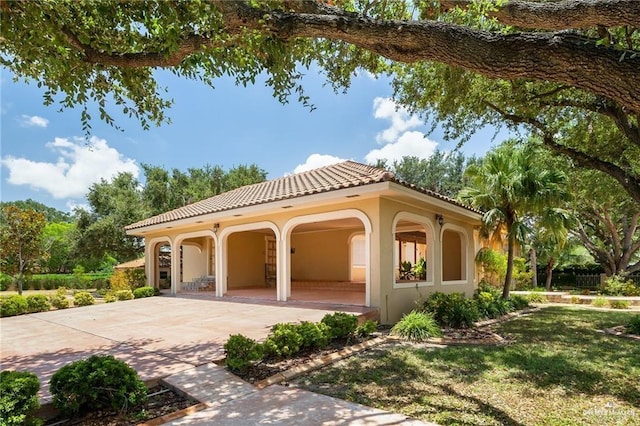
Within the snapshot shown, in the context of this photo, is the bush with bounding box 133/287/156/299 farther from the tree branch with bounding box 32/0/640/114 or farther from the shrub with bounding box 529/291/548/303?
the shrub with bounding box 529/291/548/303

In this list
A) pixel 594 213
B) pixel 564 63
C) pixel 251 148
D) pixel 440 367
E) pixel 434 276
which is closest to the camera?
pixel 564 63

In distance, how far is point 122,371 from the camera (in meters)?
4.82

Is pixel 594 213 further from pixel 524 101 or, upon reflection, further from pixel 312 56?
pixel 312 56

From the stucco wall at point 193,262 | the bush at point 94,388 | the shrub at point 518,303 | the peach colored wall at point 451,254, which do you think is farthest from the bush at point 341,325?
the stucco wall at point 193,262

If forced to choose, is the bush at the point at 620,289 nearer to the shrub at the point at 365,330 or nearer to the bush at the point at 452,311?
the bush at the point at 452,311

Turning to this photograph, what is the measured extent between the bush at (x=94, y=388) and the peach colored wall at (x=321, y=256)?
15.6 m

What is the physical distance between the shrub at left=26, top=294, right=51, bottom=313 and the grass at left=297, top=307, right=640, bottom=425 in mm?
13181

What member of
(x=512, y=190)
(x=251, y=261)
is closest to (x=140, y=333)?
(x=251, y=261)

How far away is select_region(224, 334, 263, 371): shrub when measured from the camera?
610 centimetres

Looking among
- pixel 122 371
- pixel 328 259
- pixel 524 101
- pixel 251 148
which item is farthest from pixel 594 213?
pixel 122 371

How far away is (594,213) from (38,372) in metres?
31.7

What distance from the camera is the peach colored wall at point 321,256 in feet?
66.0

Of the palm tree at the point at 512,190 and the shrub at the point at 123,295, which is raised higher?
the palm tree at the point at 512,190

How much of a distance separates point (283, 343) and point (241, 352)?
912 millimetres
